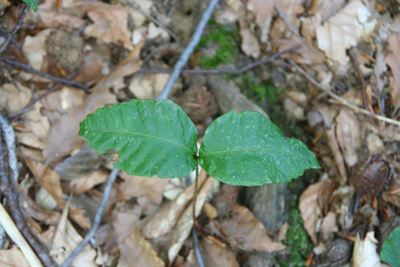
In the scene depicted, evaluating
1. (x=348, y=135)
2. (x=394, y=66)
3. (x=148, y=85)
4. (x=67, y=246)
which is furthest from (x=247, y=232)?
(x=394, y=66)

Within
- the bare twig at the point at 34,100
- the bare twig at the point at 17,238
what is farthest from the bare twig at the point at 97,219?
the bare twig at the point at 34,100

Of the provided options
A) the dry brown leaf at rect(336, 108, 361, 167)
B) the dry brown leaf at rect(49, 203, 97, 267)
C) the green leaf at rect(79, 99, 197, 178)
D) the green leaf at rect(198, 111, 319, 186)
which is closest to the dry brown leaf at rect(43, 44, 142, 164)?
the dry brown leaf at rect(49, 203, 97, 267)

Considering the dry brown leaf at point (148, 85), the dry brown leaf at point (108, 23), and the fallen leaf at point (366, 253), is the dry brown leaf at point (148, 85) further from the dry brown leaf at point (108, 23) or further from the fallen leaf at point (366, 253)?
the fallen leaf at point (366, 253)

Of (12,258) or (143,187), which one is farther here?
(143,187)

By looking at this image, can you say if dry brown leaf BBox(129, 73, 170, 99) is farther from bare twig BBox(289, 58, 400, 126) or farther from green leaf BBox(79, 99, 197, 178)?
bare twig BBox(289, 58, 400, 126)

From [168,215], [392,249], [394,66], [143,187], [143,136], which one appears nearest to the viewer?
[143,136]

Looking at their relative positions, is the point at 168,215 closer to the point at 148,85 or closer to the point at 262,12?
the point at 148,85
